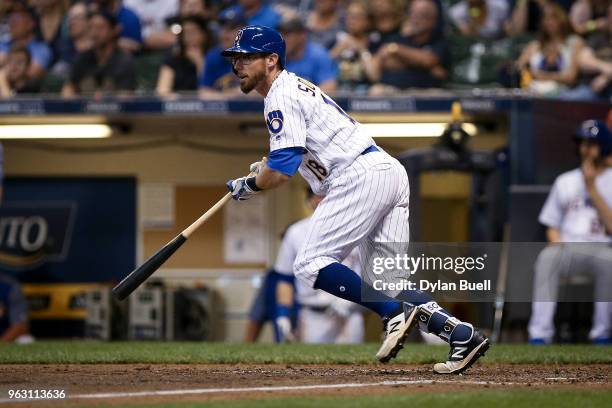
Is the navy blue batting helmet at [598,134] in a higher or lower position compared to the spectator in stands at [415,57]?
lower

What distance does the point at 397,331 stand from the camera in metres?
5.44

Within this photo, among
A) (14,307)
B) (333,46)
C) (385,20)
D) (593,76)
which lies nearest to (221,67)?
(333,46)

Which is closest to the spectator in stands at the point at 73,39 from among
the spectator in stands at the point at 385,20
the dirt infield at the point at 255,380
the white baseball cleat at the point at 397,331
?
the spectator in stands at the point at 385,20

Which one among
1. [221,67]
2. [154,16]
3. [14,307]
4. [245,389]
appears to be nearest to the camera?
[245,389]

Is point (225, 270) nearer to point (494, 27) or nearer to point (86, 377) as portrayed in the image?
point (494, 27)

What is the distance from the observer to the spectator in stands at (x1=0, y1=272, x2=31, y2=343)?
10.5 m

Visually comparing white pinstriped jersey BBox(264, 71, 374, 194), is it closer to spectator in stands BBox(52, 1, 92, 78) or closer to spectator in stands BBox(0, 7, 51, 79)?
spectator in stands BBox(52, 1, 92, 78)

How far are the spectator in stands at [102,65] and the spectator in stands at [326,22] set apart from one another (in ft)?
5.77

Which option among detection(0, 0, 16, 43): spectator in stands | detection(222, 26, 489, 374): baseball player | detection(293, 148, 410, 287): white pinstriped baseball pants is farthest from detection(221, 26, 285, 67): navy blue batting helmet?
detection(0, 0, 16, 43): spectator in stands

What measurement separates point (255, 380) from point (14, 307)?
18.6ft

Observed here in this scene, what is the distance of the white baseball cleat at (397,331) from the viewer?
5414 mm

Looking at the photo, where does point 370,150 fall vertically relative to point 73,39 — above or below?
below

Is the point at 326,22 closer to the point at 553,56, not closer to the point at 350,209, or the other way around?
A: the point at 553,56

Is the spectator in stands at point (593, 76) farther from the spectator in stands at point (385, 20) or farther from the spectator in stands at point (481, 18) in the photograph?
the spectator in stands at point (385, 20)
